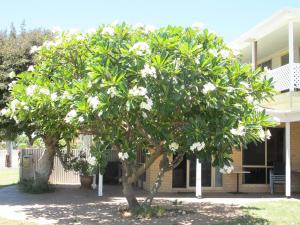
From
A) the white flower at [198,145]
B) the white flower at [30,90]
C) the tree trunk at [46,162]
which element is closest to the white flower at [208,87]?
the white flower at [198,145]

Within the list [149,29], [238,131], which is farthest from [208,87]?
[149,29]

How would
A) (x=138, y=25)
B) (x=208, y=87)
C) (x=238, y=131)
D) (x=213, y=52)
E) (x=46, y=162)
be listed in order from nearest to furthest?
(x=208, y=87)
(x=238, y=131)
(x=213, y=52)
(x=138, y=25)
(x=46, y=162)

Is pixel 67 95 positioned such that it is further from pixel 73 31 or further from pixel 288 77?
pixel 288 77

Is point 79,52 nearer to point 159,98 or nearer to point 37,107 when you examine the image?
point 37,107

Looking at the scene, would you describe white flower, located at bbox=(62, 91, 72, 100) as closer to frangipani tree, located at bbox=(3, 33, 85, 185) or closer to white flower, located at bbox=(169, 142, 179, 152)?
frangipani tree, located at bbox=(3, 33, 85, 185)

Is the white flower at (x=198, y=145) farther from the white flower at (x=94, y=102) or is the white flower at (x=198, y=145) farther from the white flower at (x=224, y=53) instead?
the white flower at (x=94, y=102)

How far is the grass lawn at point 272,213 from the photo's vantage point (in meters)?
10.4

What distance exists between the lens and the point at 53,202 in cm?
1386

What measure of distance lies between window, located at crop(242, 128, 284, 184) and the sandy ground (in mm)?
1145

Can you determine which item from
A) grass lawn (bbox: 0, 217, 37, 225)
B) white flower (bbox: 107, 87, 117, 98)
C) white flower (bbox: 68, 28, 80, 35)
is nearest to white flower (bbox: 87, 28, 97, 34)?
white flower (bbox: 68, 28, 80, 35)

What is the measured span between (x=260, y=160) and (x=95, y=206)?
7098 mm

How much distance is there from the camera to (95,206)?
42.4 feet

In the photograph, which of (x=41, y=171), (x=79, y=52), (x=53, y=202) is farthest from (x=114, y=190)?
(x=79, y=52)

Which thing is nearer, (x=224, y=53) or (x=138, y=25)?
(x=224, y=53)
